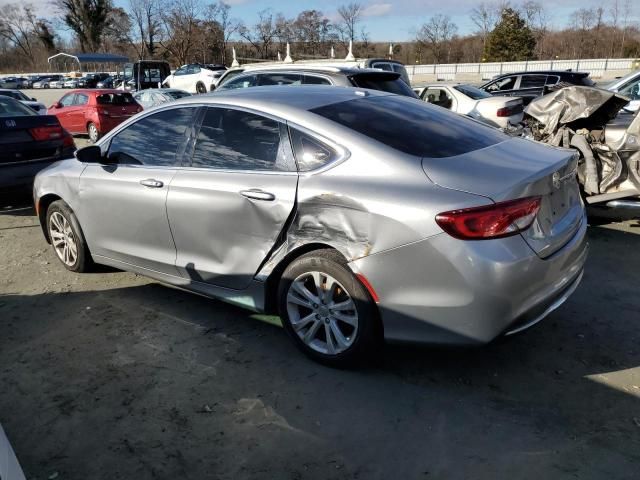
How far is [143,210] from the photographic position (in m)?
4.15

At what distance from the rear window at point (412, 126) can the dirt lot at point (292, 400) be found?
1231mm

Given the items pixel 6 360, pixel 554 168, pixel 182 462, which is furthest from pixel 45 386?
pixel 554 168

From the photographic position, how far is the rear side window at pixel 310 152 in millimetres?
3305

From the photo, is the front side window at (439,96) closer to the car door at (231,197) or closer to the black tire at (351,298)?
the car door at (231,197)

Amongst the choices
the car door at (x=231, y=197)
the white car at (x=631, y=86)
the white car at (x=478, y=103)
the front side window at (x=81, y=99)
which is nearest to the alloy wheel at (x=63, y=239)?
the car door at (x=231, y=197)

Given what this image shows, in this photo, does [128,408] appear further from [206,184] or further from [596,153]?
[596,153]

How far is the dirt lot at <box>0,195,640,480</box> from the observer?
264 centimetres

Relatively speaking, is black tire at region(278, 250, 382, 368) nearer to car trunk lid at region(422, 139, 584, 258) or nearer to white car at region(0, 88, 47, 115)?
car trunk lid at region(422, 139, 584, 258)

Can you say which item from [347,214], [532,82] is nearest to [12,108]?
[347,214]

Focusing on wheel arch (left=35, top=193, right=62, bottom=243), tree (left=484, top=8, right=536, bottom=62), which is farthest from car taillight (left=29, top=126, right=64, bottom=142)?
tree (left=484, top=8, right=536, bottom=62)

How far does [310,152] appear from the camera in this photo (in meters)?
3.38

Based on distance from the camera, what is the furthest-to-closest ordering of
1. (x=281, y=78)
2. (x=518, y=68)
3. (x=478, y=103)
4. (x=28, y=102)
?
(x=518, y=68) → (x=28, y=102) → (x=478, y=103) → (x=281, y=78)

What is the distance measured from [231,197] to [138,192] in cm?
100

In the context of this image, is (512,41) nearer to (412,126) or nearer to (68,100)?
(68,100)
